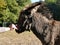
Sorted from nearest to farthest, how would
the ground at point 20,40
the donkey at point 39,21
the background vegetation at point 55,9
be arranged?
the donkey at point 39,21 → the background vegetation at point 55,9 → the ground at point 20,40

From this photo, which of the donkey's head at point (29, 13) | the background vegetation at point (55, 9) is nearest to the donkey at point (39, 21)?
the donkey's head at point (29, 13)

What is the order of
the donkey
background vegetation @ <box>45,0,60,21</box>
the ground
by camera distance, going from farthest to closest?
the ground, background vegetation @ <box>45,0,60,21</box>, the donkey

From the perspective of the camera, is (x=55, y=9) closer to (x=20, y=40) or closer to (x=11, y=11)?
(x=20, y=40)

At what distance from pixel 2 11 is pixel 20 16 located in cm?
5397

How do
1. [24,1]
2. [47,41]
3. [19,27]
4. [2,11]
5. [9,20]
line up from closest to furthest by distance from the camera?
[47,41]
[19,27]
[2,11]
[9,20]
[24,1]

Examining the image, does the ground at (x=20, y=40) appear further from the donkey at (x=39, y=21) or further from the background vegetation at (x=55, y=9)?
the donkey at (x=39, y=21)

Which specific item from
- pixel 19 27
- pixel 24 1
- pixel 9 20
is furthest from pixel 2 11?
pixel 19 27

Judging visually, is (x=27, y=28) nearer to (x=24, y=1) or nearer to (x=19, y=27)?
(x=19, y=27)

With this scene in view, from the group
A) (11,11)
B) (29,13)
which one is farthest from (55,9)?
(29,13)

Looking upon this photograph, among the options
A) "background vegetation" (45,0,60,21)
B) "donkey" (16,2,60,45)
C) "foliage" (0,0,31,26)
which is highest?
"donkey" (16,2,60,45)

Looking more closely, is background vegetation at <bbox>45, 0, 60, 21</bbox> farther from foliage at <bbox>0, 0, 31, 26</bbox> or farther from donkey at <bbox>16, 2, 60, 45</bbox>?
foliage at <bbox>0, 0, 31, 26</bbox>

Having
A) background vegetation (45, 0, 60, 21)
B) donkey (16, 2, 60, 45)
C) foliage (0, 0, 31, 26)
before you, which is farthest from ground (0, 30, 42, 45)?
foliage (0, 0, 31, 26)

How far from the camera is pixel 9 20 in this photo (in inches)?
2785

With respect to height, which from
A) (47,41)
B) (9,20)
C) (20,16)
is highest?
(20,16)
